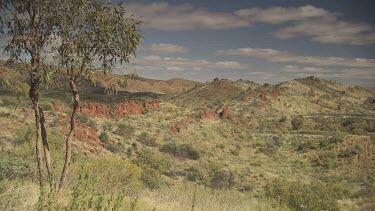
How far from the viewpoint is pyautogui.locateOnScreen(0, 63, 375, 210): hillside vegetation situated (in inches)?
401

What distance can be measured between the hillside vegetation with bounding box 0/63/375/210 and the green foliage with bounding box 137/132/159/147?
11cm

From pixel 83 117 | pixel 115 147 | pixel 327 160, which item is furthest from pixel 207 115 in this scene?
pixel 115 147

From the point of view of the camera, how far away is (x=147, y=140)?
34.4m

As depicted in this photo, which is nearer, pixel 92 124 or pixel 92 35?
pixel 92 35

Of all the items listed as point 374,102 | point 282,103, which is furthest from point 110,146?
point 374,102

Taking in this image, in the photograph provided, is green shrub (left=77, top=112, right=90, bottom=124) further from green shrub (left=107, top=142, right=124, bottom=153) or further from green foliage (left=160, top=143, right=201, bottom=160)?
green foliage (left=160, top=143, right=201, bottom=160)

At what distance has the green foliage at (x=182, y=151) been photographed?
110ft

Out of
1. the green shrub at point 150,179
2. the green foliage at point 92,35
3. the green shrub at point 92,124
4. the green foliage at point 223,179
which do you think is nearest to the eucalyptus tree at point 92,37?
the green foliage at point 92,35

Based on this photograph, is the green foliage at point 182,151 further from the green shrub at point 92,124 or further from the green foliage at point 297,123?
the green foliage at point 297,123

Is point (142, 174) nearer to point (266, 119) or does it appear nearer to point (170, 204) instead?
point (170, 204)

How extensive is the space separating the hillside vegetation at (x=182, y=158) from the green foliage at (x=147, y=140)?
0.35 feet

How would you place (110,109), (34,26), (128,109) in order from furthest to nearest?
1. (128,109)
2. (110,109)
3. (34,26)

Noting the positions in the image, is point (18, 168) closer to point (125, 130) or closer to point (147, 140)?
point (147, 140)

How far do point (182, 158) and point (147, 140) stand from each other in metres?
4.19
